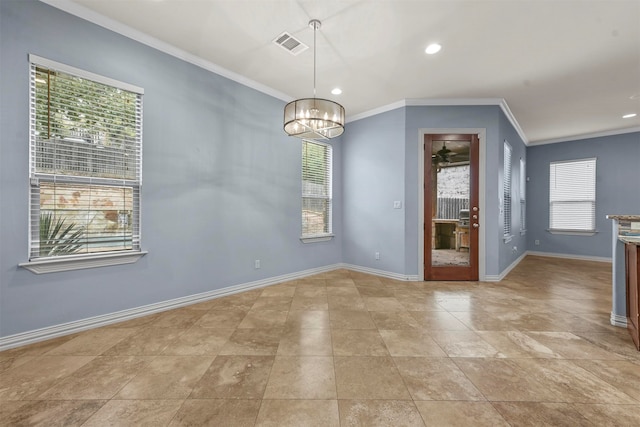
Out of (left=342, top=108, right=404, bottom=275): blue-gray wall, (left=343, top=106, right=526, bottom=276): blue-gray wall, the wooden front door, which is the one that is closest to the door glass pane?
the wooden front door

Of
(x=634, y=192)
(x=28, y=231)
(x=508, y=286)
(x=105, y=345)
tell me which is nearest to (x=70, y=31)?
(x=28, y=231)

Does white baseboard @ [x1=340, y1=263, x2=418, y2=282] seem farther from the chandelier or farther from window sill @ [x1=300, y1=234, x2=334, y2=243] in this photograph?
the chandelier

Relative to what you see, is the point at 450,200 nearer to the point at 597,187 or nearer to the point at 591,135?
the point at 597,187

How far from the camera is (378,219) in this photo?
15.7 feet

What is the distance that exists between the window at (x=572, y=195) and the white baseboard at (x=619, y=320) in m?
4.99

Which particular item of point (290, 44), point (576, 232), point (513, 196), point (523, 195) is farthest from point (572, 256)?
point (290, 44)

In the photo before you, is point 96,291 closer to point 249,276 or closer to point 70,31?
point 249,276

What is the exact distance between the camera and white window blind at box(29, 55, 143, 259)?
229 centimetres

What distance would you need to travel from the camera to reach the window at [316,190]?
4.71 metres

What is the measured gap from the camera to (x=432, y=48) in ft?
9.79

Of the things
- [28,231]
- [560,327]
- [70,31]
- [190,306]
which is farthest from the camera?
[190,306]

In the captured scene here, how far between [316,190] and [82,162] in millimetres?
3284

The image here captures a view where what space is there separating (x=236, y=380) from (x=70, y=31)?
11.1 ft

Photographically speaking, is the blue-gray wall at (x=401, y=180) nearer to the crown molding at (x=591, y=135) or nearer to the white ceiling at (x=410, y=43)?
the white ceiling at (x=410, y=43)
